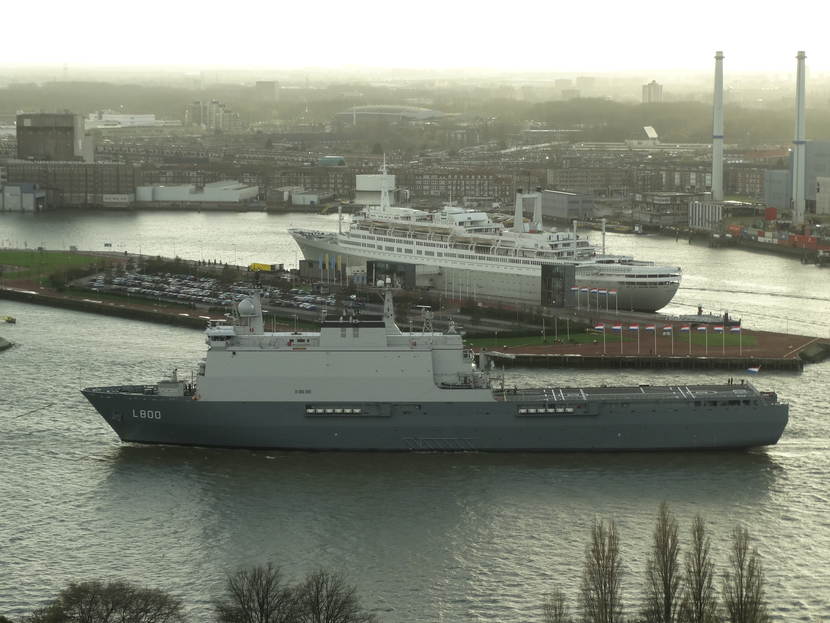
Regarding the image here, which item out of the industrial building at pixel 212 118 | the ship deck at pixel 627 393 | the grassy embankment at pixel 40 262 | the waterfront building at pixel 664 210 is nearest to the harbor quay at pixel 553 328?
the grassy embankment at pixel 40 262

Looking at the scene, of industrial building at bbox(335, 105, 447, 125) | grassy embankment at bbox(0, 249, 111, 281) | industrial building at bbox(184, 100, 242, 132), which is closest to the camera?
grassy embankment at bbox(0, 249, 111, 281)

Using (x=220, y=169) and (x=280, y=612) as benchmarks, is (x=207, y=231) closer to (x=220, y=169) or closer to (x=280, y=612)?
(x=220, y=169)

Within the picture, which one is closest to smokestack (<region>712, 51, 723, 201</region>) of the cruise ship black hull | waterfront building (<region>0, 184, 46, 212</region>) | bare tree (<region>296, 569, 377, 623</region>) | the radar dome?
waterfront building (<region>0, 184, 46, 212</region>)

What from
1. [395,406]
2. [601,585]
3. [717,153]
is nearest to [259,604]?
[601,585]

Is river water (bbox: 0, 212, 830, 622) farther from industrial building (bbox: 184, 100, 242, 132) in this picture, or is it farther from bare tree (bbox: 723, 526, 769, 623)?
industrial building (bbox: 184, 100, 242, 132)

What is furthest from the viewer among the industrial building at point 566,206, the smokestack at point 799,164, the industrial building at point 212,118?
the industrial building at point 212,118

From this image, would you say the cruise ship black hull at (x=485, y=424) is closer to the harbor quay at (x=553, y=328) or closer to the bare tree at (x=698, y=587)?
the bare tree at (x=698, y=587)
